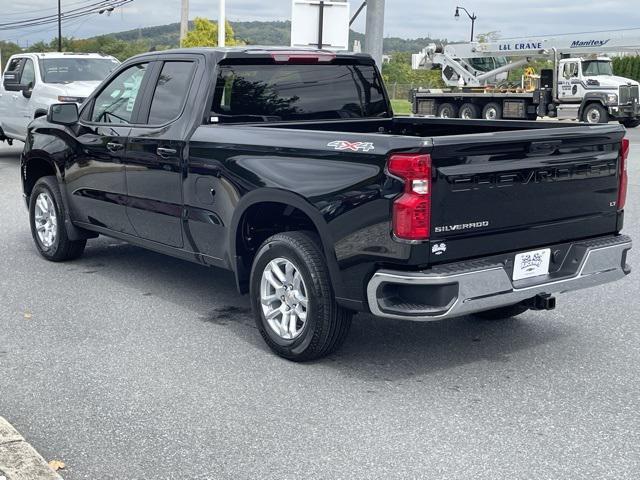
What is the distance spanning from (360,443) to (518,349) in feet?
6.34

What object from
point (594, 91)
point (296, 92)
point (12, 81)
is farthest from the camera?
point (594, 91)

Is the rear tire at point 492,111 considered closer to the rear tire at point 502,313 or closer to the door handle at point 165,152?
the rear tire at point 502,313

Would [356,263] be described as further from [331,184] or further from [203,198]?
[203,198]

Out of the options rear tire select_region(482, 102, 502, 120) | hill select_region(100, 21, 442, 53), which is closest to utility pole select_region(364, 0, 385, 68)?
rear tire select_region(482, 102, 502, 120)

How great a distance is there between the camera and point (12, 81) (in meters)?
16.6

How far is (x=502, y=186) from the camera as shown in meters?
4.98

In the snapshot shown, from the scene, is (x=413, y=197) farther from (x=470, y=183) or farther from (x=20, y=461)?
(x=20, y=461)

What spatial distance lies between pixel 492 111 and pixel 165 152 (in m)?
30.3

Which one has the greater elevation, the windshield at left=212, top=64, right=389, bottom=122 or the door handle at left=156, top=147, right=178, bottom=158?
the windshield at left=212, top=64, right=389, bottom=122

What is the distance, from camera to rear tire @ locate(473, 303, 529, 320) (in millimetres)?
6406

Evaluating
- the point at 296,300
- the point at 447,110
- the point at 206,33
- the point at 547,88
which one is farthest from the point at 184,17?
the point at 296,300

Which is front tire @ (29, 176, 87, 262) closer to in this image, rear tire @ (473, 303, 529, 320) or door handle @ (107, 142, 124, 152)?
door handle @ (107, 142, 124, 152)

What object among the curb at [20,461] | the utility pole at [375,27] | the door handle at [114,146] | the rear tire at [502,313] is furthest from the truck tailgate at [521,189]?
the utility pole at [375,27]

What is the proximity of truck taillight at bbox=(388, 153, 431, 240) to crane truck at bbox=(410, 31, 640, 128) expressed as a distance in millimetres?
29079
